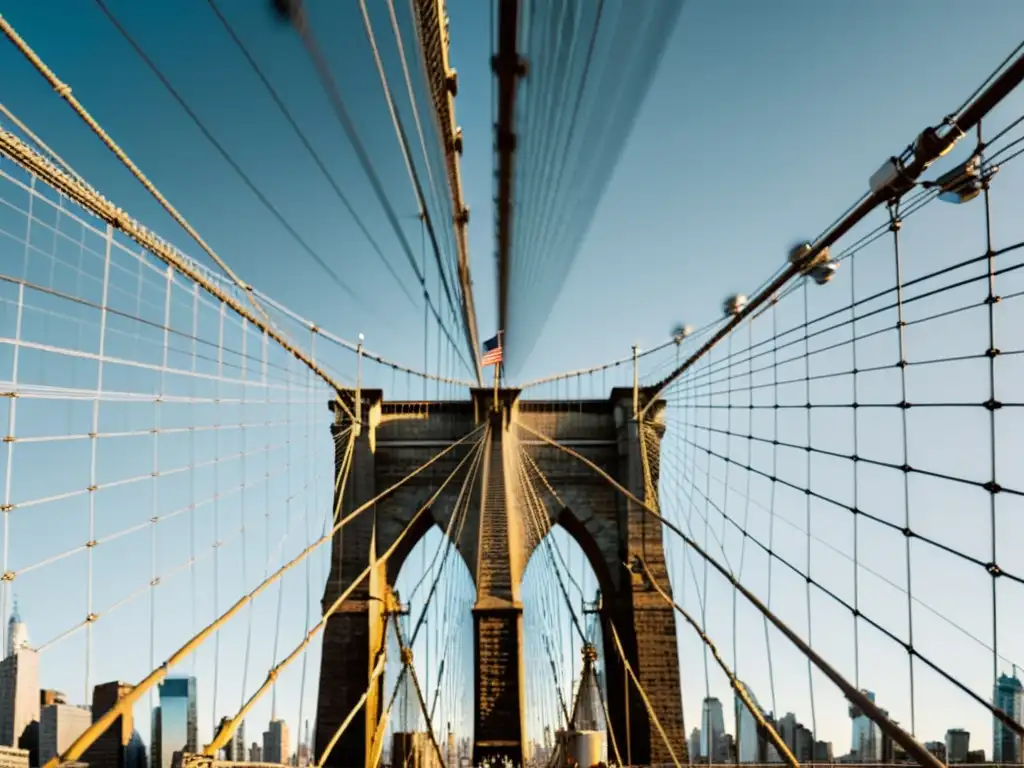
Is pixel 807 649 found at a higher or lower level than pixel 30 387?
lower

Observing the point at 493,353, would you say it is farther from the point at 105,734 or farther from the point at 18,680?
the point at 105,734

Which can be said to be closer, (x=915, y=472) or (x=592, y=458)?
(x=915, y=472)

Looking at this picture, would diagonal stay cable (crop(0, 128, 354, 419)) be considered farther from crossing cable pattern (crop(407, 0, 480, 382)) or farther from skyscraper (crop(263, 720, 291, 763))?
skyscraper (crop(263, 720, 291, 763))

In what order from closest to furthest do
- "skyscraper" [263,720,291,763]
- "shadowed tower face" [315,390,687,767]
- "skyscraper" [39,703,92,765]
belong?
"skyscraper" [39,703,92,765] < "shadowed tower face" [315,390,687,767] < "skyscraper" [263,720,291,763]

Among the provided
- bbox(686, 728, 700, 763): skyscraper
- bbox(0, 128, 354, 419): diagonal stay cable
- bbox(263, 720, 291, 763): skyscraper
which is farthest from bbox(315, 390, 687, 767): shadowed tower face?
bbox(263, 720, 291, 763): skyscraper

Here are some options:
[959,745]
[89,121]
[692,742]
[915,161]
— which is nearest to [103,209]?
[89,121]

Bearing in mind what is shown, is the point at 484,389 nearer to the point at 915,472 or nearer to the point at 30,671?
the point at 915,472

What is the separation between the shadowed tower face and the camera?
15.7 meters

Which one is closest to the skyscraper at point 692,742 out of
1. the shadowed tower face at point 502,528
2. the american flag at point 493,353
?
the shadowed tower face at point 502,528

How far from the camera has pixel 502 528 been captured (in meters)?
16.1

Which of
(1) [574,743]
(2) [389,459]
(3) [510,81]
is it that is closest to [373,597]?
(2) [389,459]

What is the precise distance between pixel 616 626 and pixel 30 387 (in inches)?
530

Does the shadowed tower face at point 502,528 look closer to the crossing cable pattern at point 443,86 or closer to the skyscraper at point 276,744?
the crossing cable pattern at point 443,86

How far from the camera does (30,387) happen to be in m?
6.28
